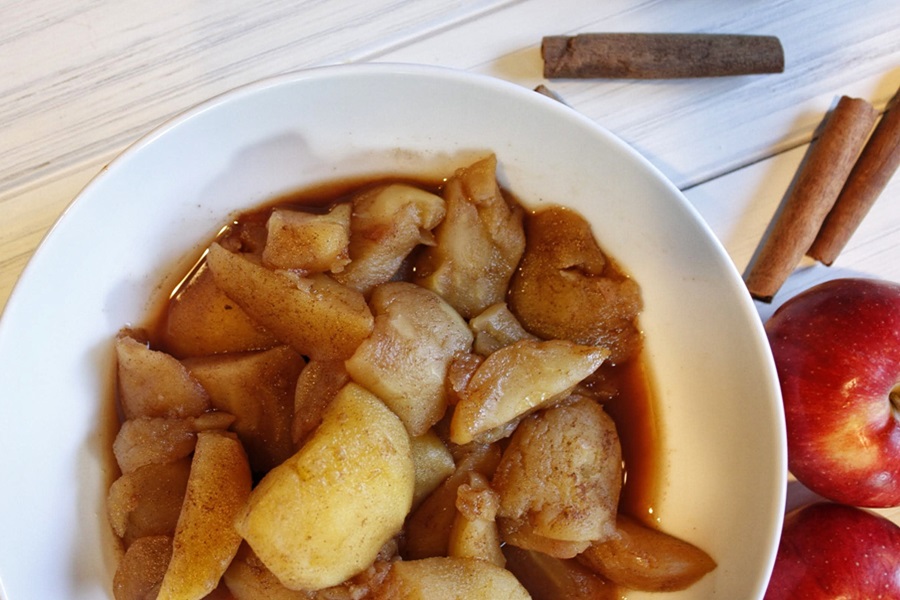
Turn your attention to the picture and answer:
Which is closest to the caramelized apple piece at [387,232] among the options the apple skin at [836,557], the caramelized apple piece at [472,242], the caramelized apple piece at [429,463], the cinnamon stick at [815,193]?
the caramelized apple piece at [472,242]

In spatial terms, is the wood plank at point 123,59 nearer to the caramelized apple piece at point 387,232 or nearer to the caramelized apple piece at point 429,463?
the caramelized apple piece at point 387,232

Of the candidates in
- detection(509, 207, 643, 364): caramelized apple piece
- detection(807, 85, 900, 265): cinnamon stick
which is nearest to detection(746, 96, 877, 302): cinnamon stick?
detection(807, 85, 900, 265): cinnamon stick

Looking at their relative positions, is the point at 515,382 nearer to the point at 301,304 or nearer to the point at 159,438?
the point at 301,304

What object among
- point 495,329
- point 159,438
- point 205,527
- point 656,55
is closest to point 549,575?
point 495,329

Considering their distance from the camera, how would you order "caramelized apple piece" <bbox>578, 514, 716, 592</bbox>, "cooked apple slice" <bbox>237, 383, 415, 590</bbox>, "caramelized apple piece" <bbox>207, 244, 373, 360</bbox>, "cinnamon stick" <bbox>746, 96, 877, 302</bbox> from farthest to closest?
"cinnamon stick" <bbox>746, 96, 877, 302</bbox> → "caramelized apple piece" <bbox>578, 514, 716, 592</bbox> → "caramelized apple piece" <bbox>207, 244, 373, 360</bbox> → "cooked apple slice" <bbox>237, 383, 415, 590</bbox>

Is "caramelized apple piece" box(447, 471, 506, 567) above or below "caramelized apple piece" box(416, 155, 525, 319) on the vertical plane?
below

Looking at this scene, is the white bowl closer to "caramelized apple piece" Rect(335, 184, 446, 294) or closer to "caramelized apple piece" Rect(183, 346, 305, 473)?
"caramelized apple piece" Rect(335, 184, 446, 294)
